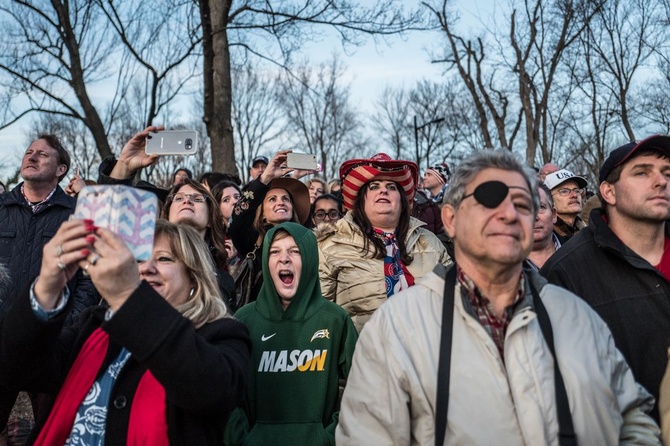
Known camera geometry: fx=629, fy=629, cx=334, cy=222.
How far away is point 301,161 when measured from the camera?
18.3 ft

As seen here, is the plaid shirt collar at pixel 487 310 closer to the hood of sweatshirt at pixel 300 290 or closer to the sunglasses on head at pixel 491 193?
the sunglasses on head at pixel 491 193

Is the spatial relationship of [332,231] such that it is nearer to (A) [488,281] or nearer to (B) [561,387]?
(A) [488,281]

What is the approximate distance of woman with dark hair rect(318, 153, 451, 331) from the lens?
442 cm

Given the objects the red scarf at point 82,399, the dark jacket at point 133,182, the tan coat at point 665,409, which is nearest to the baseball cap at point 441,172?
the dark jacket at point 133,182

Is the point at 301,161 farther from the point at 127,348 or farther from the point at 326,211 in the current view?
the point at 127,348

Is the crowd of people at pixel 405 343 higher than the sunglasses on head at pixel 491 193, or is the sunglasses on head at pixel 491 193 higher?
the sunglasses on head at pixel 491 193

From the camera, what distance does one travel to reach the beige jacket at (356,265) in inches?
172

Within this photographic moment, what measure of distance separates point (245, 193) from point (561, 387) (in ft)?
12.1

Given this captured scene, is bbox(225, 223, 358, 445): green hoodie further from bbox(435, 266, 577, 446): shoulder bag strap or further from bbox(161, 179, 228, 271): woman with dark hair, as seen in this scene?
bbox(161, 179, 228, 271): woman with dark hair

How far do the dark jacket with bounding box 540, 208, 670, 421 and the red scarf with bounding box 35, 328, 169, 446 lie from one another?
2.22 meters

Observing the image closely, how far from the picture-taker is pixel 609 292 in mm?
3346

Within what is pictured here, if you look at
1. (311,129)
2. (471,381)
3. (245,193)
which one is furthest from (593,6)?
(311,129)

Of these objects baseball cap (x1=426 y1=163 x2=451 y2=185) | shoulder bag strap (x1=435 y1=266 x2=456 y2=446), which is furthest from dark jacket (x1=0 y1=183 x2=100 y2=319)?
baseball cap (x1=426 y1=163 x2=451 y2=185)

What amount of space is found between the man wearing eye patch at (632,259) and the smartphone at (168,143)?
251 centimetres
